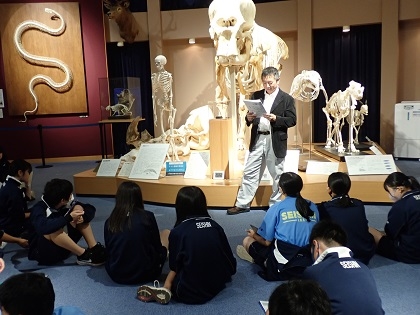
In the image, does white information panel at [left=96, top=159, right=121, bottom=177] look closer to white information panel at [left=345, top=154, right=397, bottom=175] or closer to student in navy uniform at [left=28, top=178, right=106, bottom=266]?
student in navy uniform at [left=28, top=178, right=106, bottom=266]

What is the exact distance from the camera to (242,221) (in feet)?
16.6

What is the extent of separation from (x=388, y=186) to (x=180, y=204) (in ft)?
6.08

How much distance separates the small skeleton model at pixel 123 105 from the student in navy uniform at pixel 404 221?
16.6ft

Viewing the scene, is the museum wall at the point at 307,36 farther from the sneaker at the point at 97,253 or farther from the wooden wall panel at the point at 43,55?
the sneaker at the point at 97,253

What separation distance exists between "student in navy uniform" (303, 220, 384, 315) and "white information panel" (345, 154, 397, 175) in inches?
144

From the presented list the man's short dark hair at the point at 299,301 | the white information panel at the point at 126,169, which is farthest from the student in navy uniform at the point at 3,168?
the man's short dark hair at the point at 299,301

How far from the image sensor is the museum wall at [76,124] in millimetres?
9695

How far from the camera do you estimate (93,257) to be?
4.00 metres

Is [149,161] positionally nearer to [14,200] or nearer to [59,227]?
[14,200]

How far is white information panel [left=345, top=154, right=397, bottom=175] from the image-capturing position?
18.8ft

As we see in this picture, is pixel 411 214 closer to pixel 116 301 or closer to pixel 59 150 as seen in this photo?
pixel 116 301

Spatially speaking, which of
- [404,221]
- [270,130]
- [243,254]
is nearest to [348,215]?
[404,221]

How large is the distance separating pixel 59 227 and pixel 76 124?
21.5ft

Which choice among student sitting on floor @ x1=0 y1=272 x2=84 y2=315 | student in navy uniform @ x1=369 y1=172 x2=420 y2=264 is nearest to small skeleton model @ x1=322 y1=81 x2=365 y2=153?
student in navy uniform @ x1=369 y1=172 x2=420 y2=264
